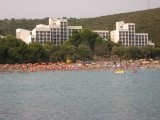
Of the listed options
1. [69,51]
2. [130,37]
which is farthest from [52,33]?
[69,51]

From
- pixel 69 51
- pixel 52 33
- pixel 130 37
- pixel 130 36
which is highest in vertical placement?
pixel 52 33

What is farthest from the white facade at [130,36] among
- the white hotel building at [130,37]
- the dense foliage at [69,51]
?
the dense foliage at [69,51]

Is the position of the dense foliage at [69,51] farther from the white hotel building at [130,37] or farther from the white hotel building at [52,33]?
the white hotel building at [130,37]

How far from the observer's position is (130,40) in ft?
558

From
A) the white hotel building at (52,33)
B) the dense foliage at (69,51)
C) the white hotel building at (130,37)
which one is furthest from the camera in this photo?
the white hotel building at (130,37)

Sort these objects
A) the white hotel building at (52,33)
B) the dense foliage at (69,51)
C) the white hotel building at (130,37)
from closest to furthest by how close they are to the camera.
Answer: the dense foliage at (69,51) → the white hotel building at (52,33) → the white hotel building at (130,37)

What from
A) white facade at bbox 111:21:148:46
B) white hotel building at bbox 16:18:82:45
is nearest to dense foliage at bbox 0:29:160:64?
white hotel building at bbox 16:18:82:45

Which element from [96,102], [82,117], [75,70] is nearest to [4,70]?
[75,70]

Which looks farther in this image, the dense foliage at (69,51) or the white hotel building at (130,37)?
the white hotel building at (130,37)

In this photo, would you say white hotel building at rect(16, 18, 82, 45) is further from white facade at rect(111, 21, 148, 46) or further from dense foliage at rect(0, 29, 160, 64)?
white facade at rect(111, 21, 148, 46)

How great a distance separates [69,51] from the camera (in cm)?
12775

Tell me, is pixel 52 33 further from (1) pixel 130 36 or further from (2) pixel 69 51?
(2) pixel 69 51

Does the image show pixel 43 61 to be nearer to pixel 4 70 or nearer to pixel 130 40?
pixel 4 70

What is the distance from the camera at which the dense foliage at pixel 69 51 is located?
115 meters
